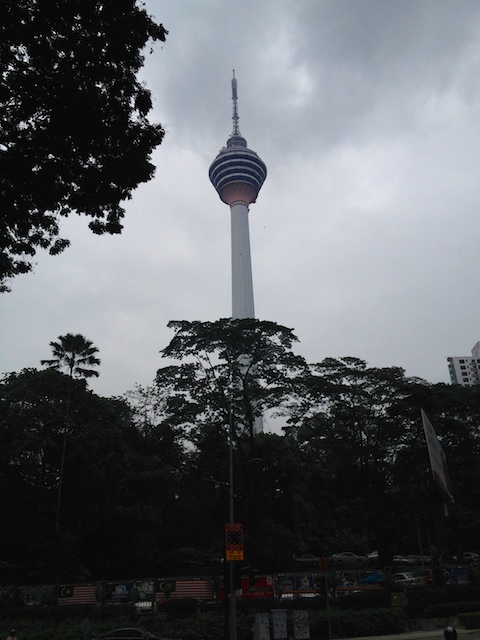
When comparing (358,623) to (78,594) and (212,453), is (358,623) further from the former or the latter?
(212,453)

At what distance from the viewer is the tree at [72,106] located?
12.0 metres

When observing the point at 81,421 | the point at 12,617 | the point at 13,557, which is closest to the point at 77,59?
the point at 12,617

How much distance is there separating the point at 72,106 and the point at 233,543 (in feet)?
48.6

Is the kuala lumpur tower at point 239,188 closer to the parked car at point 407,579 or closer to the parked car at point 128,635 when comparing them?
the parked car at point 407,579

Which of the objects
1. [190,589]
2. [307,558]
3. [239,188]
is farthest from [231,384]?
[239,188]

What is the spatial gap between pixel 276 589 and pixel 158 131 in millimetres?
22232

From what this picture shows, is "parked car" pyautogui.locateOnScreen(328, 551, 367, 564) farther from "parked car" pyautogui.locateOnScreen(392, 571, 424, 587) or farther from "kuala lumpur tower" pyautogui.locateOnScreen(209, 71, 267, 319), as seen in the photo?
"kuala lumpur tower" pyautogui.locateOnScreen(209, 71, 267, 319)

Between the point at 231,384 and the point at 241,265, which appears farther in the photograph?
the point at 241,265

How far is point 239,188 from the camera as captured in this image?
401 feet

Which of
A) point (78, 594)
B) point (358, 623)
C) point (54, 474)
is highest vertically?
point (54, 474)

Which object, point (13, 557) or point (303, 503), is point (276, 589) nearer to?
point (303, 503)

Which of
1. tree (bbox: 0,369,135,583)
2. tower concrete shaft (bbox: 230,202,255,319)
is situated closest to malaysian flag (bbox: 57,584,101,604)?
tree (bbox: 0,369,135,583)

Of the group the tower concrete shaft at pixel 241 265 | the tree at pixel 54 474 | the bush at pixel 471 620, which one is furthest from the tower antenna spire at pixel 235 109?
the bush at pixel 471 620

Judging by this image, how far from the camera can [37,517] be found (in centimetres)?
3622
